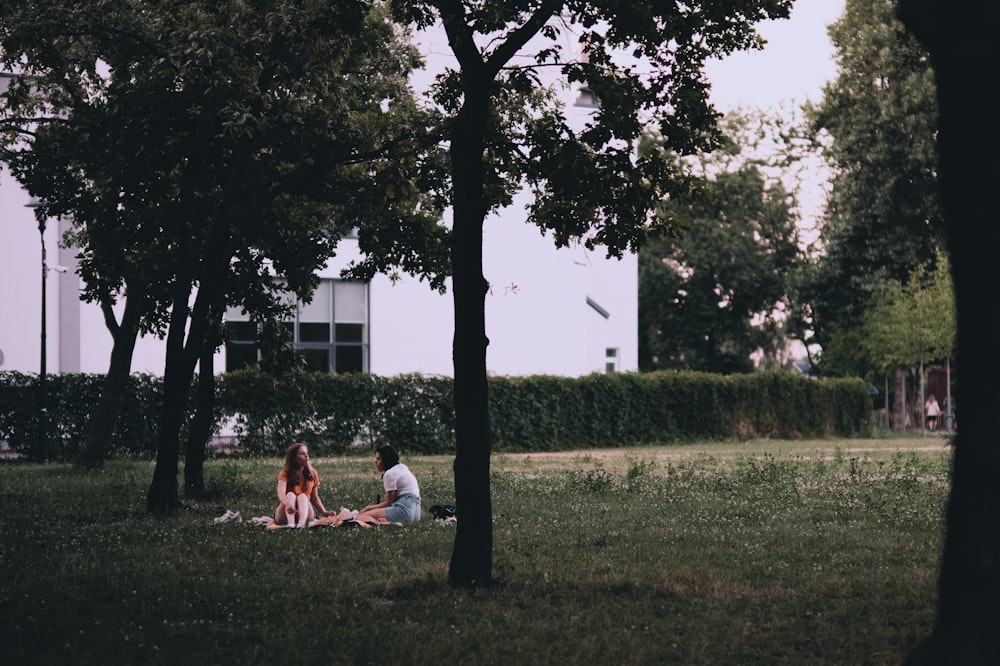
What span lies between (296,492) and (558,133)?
624cm

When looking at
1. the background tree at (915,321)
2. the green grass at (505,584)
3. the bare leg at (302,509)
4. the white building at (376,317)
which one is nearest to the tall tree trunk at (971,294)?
the green grass at (505,584)

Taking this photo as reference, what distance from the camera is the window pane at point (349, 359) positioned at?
37750 millimetres

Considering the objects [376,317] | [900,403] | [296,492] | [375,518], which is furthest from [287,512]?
[900,403]

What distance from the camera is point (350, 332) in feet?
124

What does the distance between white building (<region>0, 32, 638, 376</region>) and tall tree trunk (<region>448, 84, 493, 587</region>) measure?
20.7 m

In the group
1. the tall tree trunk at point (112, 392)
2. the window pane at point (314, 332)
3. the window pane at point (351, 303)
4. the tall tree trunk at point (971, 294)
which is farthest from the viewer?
the window pane at point (351, 303)

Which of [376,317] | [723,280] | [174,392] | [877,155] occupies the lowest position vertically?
[174,392]

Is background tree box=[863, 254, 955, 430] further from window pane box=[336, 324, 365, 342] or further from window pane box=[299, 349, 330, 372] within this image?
window pane box=[299, 349, 330, 372]

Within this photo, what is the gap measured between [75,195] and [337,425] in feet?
54.0

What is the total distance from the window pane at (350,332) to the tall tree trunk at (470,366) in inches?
1117

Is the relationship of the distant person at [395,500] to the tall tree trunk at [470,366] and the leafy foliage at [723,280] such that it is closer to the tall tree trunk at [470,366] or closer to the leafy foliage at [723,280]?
the tall tree trunk at [470,366]

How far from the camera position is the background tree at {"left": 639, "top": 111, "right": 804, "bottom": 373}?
223ft

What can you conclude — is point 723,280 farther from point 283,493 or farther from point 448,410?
point 283,493

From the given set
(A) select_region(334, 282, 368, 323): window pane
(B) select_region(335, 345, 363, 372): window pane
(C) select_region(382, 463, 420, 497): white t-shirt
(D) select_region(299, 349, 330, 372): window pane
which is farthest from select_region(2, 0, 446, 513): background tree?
(B) select_region(335, 345, 363, 372): window pane
